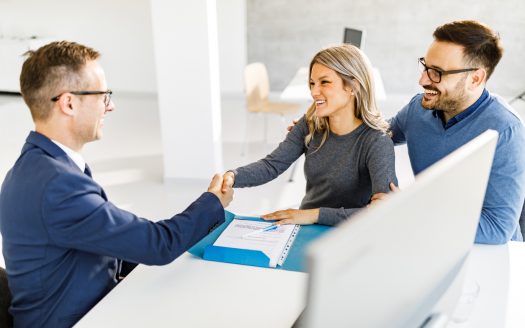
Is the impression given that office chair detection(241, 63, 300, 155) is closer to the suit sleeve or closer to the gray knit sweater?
the gray knit sweater

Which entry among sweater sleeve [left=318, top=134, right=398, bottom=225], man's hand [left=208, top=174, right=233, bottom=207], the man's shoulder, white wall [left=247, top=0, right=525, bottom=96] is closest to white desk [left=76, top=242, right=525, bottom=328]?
man's hand [left=208, top=174, right=233, bottom=207]

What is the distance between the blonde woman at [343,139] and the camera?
6.22ft

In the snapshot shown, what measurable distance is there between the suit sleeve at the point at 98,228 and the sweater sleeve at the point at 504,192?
1.01 m

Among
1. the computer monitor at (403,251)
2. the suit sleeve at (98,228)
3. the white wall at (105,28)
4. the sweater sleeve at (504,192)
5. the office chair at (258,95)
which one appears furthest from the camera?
the white wall at (105,28)

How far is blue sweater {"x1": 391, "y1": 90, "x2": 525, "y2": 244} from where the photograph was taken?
5.32ft

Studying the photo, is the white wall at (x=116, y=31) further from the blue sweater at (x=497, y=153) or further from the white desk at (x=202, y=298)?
the white desk at (x=202, y=298)

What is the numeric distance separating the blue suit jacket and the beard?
108 centimetres

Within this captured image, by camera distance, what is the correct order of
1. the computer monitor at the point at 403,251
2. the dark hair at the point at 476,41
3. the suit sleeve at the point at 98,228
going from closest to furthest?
the computer monitor at the point at 403,251 < the suit sleeve at the point at 98,228 < the dark hair at the point at 476,41

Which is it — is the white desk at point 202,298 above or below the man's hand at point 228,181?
below

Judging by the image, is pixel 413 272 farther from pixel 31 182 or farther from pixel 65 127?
pixel 65 127

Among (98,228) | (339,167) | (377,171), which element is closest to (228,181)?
→ (339,167)

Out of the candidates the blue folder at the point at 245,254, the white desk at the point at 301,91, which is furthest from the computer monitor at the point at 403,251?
the white desk at the point at 301,91

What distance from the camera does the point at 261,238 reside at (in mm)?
1608

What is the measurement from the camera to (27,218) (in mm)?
1259
